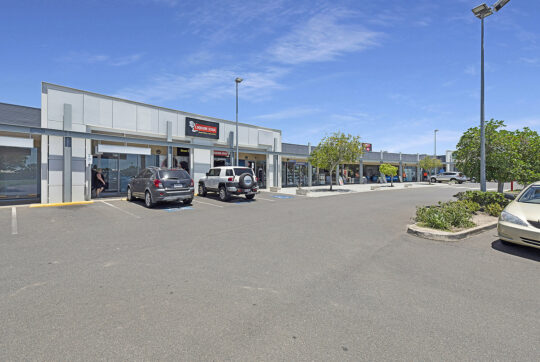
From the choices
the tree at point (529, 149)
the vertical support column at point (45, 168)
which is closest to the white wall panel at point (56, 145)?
the vertical support column at point (45, 168)

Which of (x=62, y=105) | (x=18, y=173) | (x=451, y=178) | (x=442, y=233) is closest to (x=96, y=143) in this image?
(x=62, y=105)

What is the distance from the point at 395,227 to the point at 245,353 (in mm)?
7097

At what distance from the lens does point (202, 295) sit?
3.73 metres

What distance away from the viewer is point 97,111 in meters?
15.4

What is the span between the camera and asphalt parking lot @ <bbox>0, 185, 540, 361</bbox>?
2639 millimetres

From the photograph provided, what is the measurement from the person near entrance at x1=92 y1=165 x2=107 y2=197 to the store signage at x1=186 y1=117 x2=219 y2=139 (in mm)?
5951

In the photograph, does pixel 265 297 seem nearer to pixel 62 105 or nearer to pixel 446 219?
pixel 446 219

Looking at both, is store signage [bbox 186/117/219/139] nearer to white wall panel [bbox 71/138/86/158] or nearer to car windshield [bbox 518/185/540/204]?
white wall panel [bbox 71/138/86/158]

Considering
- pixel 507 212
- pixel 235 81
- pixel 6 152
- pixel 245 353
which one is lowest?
pixel 245 353

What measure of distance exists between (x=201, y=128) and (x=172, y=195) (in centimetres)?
874

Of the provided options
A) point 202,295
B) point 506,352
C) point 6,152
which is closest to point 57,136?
point 6,152

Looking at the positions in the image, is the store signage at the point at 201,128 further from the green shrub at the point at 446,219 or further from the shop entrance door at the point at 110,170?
the green shrub at the point at 446,219

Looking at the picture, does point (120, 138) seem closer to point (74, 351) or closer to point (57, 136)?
point (57, 136)

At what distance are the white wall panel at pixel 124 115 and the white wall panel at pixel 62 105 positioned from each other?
5.66 feet
